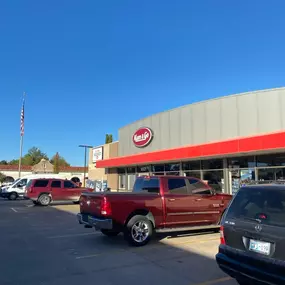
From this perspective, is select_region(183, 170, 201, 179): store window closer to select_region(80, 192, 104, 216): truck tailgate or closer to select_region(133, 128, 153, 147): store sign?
select_region(133, 128, 153, 147): store sign

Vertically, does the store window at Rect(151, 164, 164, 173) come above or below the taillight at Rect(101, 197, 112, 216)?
above

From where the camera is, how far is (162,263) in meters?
6.99

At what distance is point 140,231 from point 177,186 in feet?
6.23

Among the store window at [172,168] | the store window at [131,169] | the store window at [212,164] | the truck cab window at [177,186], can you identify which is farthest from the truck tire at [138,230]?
A: the store window at [131,169]

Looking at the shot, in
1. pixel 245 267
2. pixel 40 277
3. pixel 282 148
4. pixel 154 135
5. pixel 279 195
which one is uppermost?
pixel 154 135

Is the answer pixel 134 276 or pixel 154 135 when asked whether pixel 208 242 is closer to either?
pixel 134 276

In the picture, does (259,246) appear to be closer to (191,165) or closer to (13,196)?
(191,165)

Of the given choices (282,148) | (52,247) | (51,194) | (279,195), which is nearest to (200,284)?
(279,195)

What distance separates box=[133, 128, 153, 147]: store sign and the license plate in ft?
68.8

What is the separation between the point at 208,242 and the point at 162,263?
255 centimetres

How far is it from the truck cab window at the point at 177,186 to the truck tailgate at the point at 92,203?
219 cm

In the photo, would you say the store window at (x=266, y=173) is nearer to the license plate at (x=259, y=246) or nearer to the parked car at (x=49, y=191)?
the parked car at (x=49, y=191)

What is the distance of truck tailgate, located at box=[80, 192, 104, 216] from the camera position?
8.74m

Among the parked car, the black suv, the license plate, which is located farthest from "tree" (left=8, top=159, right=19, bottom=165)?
the license plate
